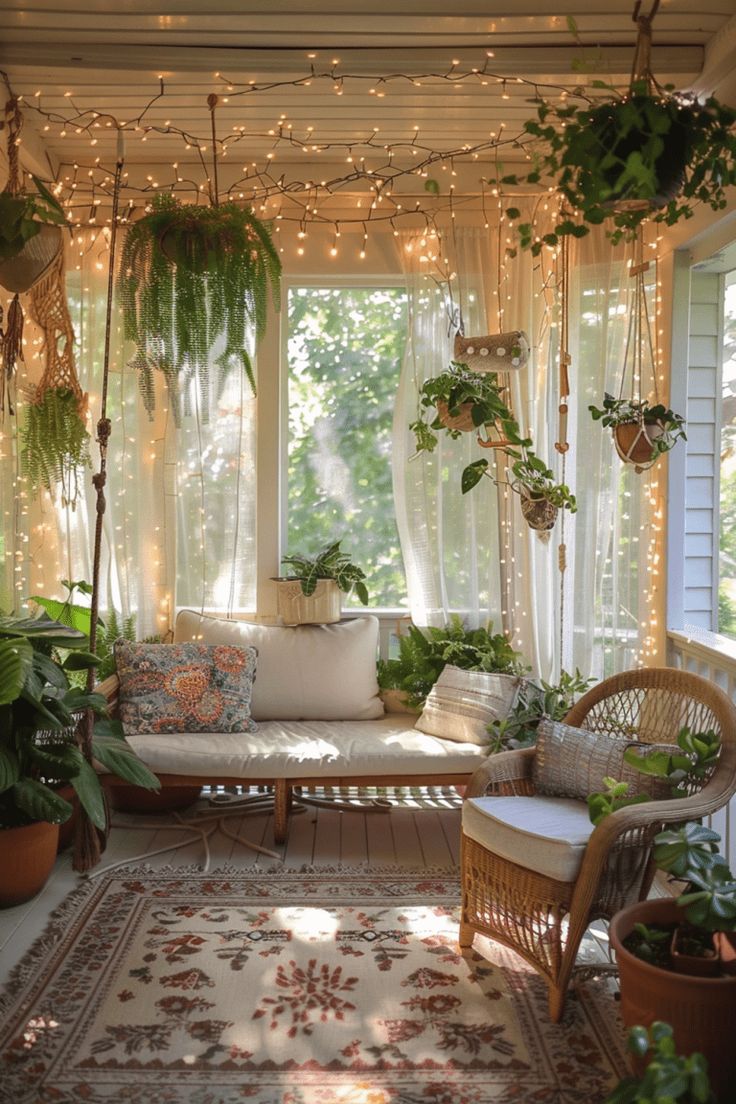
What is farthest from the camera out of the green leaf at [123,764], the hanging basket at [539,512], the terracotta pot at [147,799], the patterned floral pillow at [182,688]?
the terracotta pot at [147,799]

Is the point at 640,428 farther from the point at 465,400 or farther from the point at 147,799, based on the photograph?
the point at 147,799

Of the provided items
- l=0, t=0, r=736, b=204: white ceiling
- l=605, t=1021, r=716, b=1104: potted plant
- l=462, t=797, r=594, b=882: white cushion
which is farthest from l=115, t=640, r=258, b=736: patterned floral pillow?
l=605, t=1021, r=716, b=1104: potted plant

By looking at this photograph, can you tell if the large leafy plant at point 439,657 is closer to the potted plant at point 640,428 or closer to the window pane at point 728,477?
the window pane at point 728,477

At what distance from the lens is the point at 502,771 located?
330cm

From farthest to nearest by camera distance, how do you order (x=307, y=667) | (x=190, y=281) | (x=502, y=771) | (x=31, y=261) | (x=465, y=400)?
(x=307, y=667) < (x=465, y=400) < (x=190, y=281) < (x=502, y=771) < (x=31, y=261)

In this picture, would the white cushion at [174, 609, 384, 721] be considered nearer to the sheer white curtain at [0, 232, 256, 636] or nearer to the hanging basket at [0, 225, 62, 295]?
the sheer white curtain at [0, 232, 256, 636]

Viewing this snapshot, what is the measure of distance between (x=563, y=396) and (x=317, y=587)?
53.4 inches

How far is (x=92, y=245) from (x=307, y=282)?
39.3 inches

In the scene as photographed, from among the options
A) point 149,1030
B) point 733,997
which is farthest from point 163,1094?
point 733,997

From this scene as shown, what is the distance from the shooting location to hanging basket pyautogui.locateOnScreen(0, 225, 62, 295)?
301 cm

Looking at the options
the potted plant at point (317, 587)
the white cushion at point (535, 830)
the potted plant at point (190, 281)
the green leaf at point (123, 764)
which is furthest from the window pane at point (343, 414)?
the white cushion at point (535, 830)

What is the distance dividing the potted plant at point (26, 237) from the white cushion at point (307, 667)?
187cm

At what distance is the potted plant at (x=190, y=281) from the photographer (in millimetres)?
3422

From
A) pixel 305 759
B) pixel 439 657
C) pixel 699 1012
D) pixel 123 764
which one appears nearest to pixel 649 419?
pixel 439 657
